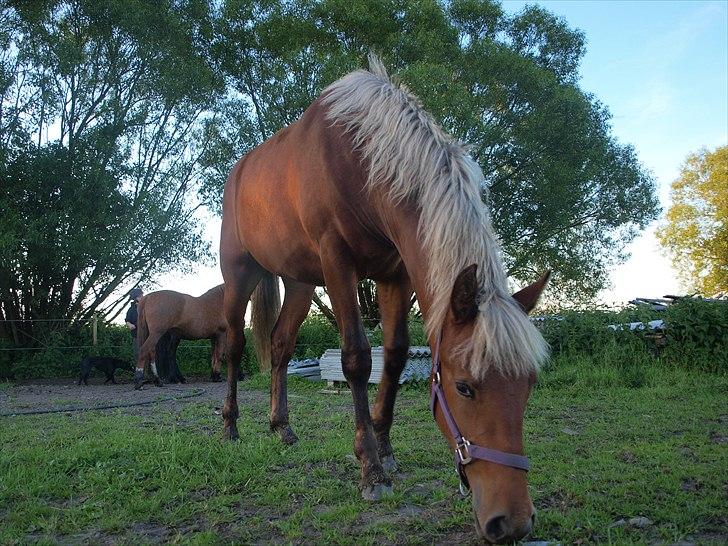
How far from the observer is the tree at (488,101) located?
680 inches

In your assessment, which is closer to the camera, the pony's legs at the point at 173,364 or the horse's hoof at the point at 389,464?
the horse's hoof at the point at 389,464

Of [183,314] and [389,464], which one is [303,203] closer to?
[389,464]

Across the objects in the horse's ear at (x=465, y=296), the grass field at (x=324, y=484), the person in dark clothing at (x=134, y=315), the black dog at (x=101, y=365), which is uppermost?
the person in dark clothing at (x=134, y=315)

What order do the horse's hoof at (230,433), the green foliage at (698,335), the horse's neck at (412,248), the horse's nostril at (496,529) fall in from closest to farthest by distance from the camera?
1. the horse's nostril at (496,529)
2. the horse's neck at (412,248)
3. the horse's hoof at (230,433)
4. the green foliage at (698,335)

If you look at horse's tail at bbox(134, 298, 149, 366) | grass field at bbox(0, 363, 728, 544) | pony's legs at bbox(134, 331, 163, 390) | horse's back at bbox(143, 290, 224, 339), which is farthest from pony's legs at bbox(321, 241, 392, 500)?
horse's tail at bbox(134, 298, 149, 366)

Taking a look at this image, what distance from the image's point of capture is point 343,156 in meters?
3.44

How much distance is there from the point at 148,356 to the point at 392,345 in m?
9.18

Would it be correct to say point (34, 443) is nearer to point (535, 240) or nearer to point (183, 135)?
point (183, 135)

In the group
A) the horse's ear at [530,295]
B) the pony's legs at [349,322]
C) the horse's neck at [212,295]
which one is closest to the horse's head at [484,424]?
the horse's ear at [530,295]

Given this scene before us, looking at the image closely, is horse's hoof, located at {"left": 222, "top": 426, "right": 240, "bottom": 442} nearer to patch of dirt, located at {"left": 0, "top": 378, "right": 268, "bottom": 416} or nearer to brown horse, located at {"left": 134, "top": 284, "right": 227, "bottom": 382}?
patch of dirt, located at {"left": 0, "top": 378, "right": 268, "bottom": 416}

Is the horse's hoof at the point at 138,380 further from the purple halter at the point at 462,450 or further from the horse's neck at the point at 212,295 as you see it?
the purple halter at the point at 462,450

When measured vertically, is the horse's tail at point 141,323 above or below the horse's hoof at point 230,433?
above

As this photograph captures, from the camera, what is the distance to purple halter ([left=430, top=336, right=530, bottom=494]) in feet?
6.81

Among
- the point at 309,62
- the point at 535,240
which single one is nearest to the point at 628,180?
the point at 535,240
